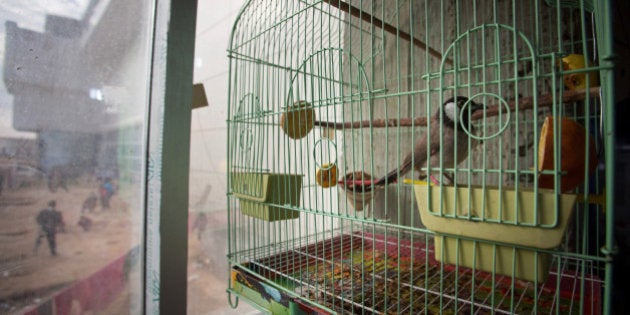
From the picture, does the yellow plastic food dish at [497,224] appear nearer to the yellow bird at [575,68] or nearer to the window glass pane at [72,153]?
the yellow bird at [575,68]

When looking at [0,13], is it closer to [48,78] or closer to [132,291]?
[48,78]

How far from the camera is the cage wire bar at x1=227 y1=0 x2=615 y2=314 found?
0.43 metres

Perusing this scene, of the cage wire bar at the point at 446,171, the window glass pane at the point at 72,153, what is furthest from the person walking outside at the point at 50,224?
the cage wire bar at the point at 446,171

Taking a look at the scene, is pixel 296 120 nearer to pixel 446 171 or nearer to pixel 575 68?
pixel 446 171

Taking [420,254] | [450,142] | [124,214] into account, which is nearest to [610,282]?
[450,142]

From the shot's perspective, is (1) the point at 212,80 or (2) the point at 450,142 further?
(1) the point at 212,80

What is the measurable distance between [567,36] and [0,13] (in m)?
1.70

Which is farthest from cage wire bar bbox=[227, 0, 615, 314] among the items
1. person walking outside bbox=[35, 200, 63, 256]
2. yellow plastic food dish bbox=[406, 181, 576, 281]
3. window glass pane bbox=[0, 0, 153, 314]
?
person walking outside bbox=[35, 200, 63, 256]

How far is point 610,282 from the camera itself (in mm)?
370

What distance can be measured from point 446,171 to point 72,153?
83cm

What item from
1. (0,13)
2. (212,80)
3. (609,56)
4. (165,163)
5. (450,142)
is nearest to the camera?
(609,56)

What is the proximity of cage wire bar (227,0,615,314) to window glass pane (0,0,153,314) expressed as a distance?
0.33 metres

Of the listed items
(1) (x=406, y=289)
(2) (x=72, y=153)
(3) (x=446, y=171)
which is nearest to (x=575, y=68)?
(3) (x=446, y=171)

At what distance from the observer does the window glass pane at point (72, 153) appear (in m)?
0.59
